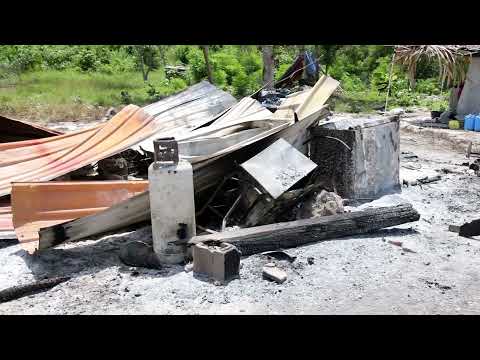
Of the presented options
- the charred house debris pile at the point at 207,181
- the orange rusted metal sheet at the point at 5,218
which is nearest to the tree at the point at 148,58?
the charred house debris pile at the point at 207,181

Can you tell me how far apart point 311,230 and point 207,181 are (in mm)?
1625

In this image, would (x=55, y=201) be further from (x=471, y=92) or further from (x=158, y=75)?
(x=158, y=75)

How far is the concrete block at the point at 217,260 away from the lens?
16.7 feet

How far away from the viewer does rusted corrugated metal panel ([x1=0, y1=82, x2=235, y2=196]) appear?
6.98 meters

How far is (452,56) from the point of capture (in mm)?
13539

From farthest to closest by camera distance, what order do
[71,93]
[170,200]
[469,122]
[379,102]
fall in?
[379,102], [71,93], [469,122], [170,200]

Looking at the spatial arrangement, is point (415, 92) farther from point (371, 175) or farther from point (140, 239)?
point (140, 239)

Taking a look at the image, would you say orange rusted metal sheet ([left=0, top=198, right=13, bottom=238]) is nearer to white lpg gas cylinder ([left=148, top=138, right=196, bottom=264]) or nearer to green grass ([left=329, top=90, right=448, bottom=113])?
white lpg gas cylinder ([left=148, top=138, right=196, bottom=264])

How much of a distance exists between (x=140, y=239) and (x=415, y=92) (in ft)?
57.1

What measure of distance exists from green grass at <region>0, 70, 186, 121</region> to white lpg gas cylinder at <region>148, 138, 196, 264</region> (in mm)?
10697

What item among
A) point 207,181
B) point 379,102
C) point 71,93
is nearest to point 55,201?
point 207,181

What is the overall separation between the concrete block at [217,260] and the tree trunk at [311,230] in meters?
0.31

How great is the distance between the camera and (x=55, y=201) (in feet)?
19.9
